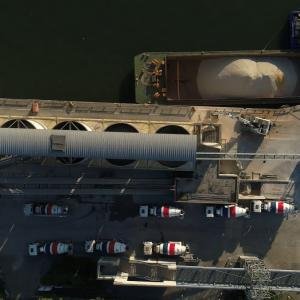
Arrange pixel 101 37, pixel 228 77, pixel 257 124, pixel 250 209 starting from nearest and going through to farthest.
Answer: pixel 257 124
pixel 250 209
pixel 228 77
pixel 101 37

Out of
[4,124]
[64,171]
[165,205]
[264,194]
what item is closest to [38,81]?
[4,124]

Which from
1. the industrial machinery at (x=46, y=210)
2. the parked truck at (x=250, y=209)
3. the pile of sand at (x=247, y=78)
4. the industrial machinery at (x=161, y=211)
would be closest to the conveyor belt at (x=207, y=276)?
the industrial machinery at (x=161, y=211)

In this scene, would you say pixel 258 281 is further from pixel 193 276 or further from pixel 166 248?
pixel 166 248

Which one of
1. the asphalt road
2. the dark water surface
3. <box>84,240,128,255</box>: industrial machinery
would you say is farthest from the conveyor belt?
the dark water surface

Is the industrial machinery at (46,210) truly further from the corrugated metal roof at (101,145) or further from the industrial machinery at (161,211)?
the industrial machinery at (161,211)

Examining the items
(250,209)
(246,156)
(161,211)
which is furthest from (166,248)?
(246,156)

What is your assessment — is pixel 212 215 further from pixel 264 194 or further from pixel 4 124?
pixel 4 124
